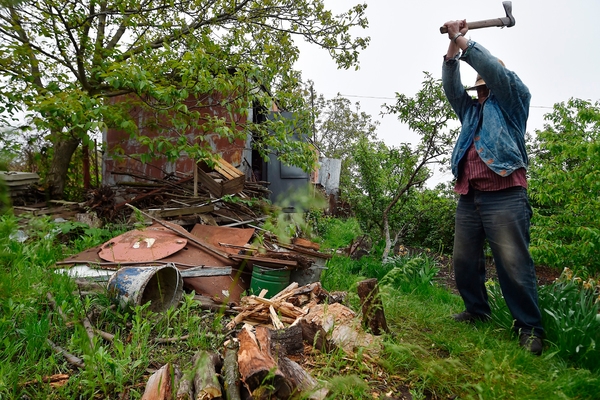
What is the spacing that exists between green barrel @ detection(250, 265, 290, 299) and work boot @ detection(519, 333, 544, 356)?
185 cm

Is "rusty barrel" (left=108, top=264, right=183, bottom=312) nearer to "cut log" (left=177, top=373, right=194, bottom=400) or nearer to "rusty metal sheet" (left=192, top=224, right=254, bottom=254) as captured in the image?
"cut log" (left=177, top=373, right=194, bottom=400)

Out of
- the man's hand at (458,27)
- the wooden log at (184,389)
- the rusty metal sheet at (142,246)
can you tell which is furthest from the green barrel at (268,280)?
the man's hand at (458,27)

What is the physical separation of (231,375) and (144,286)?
1137mm

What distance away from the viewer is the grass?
1.58 m

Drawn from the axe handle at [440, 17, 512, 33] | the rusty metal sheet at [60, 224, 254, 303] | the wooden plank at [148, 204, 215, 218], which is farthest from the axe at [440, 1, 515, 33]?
the wooden plank at [148, 204, 215, 218]

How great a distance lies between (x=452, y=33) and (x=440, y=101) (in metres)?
3.00

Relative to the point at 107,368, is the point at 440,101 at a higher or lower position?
higher

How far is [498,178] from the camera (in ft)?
7.79

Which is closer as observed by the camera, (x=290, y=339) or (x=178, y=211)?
(x=290, y=339)

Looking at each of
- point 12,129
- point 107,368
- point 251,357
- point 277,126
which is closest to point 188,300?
point 107,368

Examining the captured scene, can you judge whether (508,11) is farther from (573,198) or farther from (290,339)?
(573,198)

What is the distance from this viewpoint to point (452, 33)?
7.91 feet

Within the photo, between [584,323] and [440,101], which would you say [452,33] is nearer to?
[584,323]

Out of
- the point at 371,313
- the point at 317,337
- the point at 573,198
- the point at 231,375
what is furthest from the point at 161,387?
the point at 573,198
